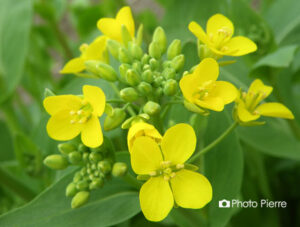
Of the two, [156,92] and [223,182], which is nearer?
[156,92]

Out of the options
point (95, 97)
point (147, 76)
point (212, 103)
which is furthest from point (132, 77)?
point (212, 103)

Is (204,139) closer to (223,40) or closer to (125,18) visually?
(223,40)

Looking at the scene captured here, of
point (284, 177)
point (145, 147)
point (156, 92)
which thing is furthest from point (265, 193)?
point (145, 147)

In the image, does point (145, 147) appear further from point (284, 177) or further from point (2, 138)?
point (2, 138)

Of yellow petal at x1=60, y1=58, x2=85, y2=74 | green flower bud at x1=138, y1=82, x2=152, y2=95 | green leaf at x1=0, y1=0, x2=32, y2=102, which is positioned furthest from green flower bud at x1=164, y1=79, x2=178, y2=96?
green leaf at x1=0, y1=0, x2=32, y2=102

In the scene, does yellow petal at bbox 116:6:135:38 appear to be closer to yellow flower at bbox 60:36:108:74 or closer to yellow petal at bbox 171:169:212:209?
yellow flower at bbox 60:36:108:74

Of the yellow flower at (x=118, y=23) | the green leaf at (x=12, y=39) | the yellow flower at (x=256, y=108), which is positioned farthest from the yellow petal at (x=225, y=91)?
the green leaf at (x=12, y=39)
